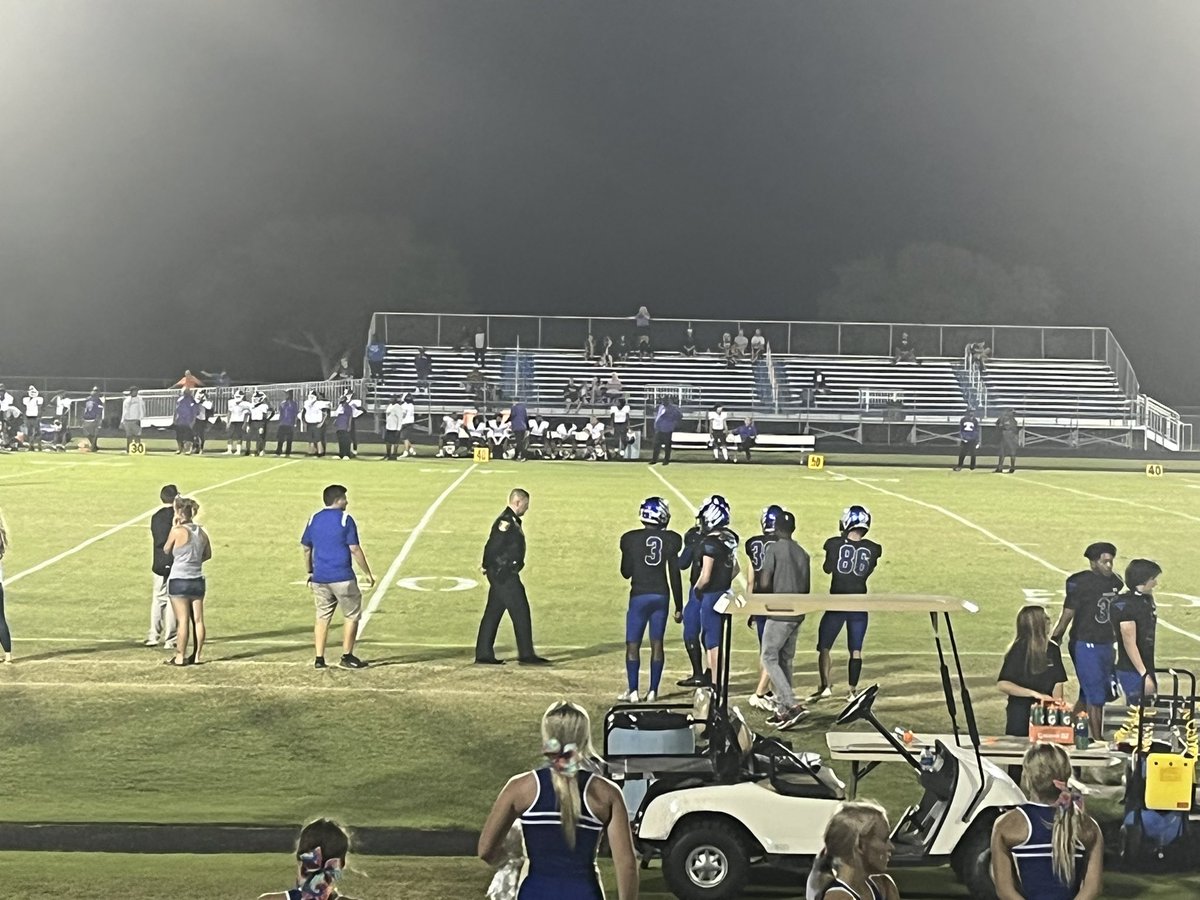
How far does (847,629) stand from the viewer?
12508 mm

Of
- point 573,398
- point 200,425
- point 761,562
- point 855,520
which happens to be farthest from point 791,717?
point 573,398

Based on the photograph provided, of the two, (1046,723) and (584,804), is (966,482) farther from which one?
(584,804)

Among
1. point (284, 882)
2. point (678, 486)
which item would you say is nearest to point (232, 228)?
point (678, 486)

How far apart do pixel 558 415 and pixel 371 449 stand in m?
4.43

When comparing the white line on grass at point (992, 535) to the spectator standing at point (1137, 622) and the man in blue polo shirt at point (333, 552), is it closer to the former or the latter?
the spectator standing at point (1137, 622)

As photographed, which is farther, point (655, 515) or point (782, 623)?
point (655, 515)

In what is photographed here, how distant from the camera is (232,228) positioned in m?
41.7

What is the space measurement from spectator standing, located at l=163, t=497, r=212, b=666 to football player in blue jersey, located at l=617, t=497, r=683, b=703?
351 centimetres

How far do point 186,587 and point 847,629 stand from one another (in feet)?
17.8

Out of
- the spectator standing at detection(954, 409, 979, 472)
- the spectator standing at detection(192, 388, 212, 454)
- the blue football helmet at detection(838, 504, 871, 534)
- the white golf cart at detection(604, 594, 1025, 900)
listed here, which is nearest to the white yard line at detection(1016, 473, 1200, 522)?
the spectator standing at detection(954, 409, 979, 472)

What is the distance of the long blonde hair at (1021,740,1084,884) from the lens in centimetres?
552

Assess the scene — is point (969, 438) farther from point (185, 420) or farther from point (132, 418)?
point (132, 418)

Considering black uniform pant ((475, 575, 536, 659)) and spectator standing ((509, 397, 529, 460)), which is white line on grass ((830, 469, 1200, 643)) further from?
black uniform pant ((475, 575, 536, 659))

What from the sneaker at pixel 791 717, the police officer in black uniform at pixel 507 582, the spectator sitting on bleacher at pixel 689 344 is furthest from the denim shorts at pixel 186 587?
the spectator sitting on bleacher at pixel 689 344
